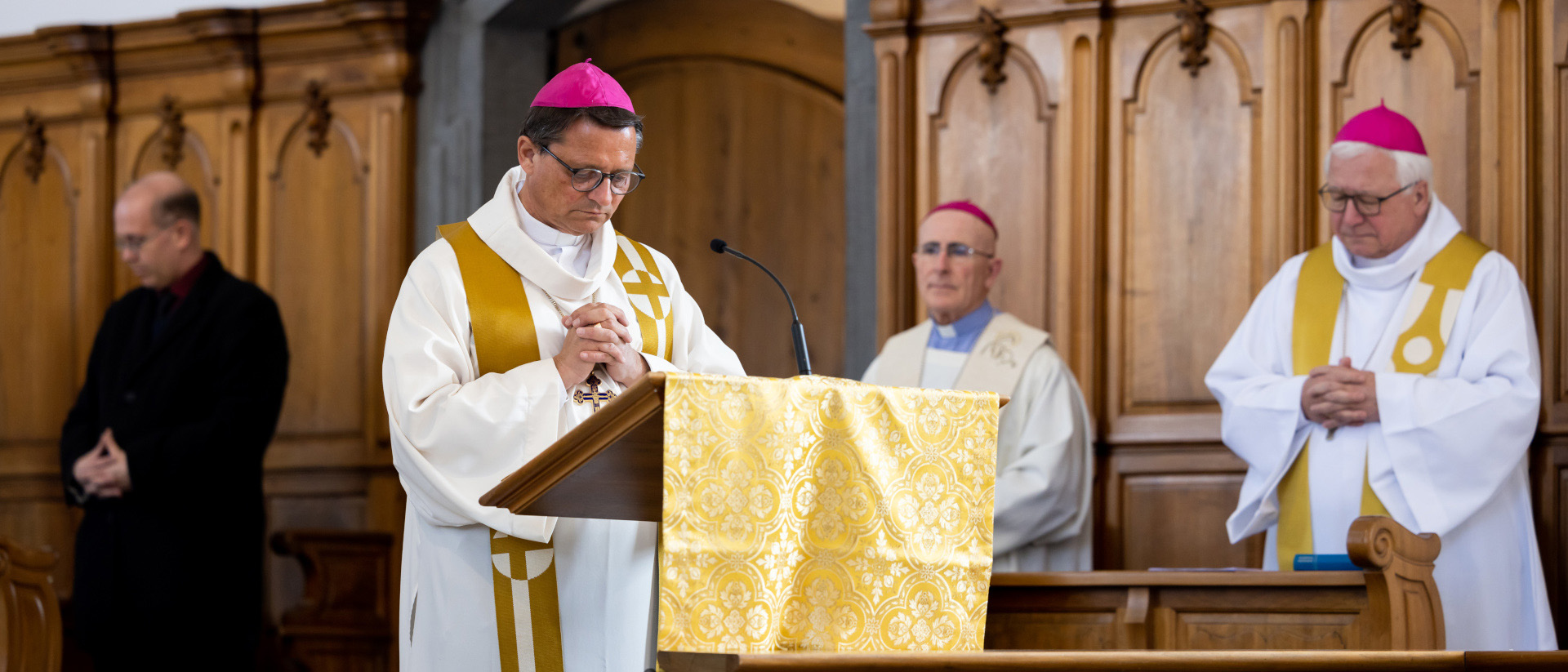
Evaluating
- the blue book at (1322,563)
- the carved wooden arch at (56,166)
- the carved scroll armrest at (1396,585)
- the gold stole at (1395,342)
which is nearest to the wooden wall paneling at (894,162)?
the gold stole at (1395,342)

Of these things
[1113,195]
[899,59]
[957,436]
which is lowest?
[957,436]

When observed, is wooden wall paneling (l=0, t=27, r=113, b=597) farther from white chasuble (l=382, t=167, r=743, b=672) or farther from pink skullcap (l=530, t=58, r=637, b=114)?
pink skullcap (l=530, t=58, r=637, b=114)

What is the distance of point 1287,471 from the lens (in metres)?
4.43

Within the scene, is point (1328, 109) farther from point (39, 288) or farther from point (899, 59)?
point (39, 288)

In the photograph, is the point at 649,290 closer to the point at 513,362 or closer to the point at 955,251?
the point at 513,362

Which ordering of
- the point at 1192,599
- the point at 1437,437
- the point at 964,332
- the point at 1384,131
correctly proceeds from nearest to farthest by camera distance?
the point at 1192,599
the point at 1437,437
the point at 1384,131
the point at 964,332

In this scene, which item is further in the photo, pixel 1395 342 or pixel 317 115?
pixel 317 115

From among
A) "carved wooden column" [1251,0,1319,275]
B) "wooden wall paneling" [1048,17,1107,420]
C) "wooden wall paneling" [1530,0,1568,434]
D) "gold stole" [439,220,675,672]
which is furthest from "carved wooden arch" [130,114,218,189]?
"wooden wall paneling" [1530,0,1568,434]

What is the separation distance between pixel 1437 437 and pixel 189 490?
3.90 meters

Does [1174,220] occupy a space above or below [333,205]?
below

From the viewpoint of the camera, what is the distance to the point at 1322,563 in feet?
11.3

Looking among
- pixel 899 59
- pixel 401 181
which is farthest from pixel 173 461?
pixel 899 59

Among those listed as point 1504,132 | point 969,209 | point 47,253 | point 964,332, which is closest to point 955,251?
point 969,209

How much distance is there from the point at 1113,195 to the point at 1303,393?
53.2 inches
